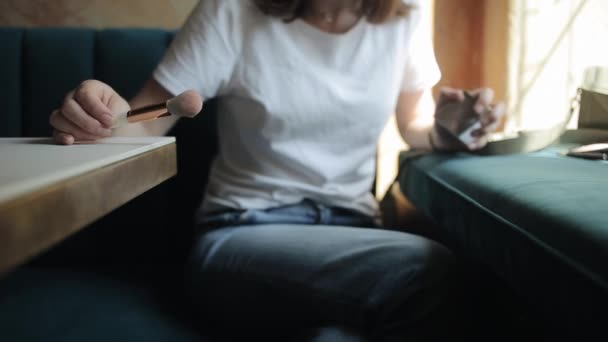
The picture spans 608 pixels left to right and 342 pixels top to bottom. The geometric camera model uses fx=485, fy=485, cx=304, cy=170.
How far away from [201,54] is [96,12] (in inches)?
19.5

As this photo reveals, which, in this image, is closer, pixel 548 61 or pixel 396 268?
pixel 396 268

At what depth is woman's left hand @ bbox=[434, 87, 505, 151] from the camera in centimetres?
68

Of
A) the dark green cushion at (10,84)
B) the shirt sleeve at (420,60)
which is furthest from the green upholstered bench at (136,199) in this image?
the shirt sleeve at (420,60)

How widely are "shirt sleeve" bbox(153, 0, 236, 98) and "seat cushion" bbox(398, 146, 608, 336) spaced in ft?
1.10

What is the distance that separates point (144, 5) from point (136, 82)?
0.24 metres

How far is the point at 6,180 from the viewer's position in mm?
215

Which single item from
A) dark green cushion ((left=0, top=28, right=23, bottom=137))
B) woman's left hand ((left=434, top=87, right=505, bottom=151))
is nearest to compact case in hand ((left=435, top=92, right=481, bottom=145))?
woman's left hand ((left=434, top=87, right=505, bottom=151))

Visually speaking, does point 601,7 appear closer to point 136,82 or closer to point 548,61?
point 548,61

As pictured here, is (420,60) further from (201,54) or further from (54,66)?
(54,66)

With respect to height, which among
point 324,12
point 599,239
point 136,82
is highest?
point 324,12

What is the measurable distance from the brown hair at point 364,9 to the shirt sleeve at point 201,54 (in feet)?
0.20

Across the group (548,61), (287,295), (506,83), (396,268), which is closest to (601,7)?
(548,61)

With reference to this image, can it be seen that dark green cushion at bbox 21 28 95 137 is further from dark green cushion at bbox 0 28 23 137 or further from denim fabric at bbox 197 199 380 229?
denim fabric at bbox 197 199 380 229

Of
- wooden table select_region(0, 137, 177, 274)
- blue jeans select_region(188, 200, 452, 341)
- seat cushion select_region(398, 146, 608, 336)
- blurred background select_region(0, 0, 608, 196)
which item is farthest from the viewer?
blurred background select_region(0, 0, 608, 196)
